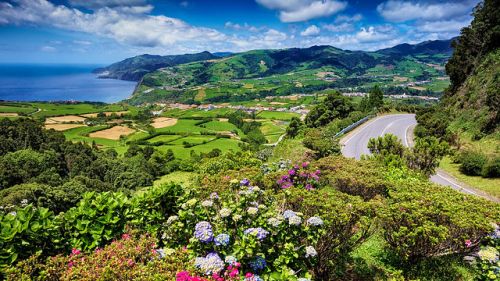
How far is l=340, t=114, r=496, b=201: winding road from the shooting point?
942 inches

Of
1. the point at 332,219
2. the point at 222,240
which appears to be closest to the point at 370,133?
the point at 332,219

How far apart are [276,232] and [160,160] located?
169ft

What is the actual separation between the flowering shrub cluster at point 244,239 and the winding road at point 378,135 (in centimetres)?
2061

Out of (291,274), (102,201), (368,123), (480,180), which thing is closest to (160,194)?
(102,201)

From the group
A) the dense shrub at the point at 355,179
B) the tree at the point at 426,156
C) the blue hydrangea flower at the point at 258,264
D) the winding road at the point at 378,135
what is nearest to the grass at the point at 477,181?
the winding road at the point at 378,135

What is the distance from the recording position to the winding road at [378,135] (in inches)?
942

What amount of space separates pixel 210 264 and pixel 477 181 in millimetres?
24935

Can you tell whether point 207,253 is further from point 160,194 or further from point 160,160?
point 160,160

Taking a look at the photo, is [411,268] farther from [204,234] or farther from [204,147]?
[204,147]

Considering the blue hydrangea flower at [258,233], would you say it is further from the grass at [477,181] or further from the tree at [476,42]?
the tree at [476,42]

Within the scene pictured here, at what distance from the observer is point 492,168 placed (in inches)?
850

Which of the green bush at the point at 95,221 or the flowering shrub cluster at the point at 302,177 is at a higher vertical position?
the green bush at the point at 95,221

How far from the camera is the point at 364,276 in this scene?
7527mm

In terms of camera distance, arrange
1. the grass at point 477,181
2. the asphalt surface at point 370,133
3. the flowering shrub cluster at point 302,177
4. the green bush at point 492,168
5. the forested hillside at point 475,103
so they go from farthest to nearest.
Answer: the asphalt surface at point 370,133, the forested hillside at point 475,103, the green bush at point 492,168, the grass at point 477,181, the flowering shrub cluster at point 302,177
